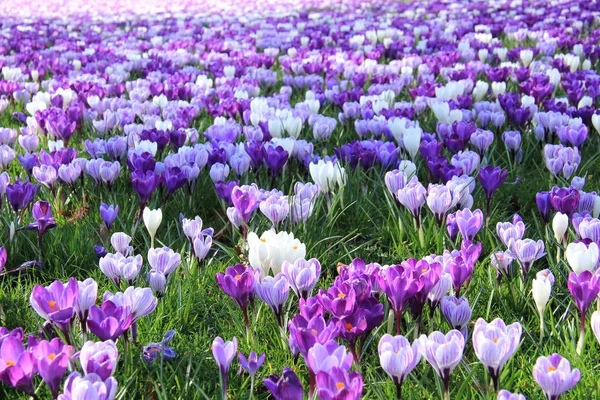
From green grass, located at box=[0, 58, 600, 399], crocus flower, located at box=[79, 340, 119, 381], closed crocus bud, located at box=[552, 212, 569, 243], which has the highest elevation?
crocus flower, located at box=[79, 340, 119, 381]

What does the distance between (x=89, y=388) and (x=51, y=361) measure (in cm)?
19

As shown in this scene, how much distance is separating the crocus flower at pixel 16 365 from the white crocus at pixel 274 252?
937mm

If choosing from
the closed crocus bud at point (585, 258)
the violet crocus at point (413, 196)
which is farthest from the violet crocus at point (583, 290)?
the violet crocus at point (413, 196)

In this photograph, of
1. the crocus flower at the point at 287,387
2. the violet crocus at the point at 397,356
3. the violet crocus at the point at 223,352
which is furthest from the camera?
the violet crocus at the point at 223,352

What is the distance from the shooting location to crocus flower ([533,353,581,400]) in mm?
1740

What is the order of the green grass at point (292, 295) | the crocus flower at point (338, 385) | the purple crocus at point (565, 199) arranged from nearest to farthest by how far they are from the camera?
1. the crocus flower at point (338, 385)
2. the green grass at point (292, 295)
3. the purple crocus at point (565, 199)

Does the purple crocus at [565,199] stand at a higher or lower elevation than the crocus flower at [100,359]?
lower

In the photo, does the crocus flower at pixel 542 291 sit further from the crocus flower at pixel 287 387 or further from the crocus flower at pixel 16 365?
the crocus flower at pixel 16 365

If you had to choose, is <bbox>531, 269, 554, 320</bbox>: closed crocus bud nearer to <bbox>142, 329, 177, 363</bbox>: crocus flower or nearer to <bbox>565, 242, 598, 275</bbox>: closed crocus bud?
<bbox>565, 242, 598, 275</bbox>: closed crocus bud

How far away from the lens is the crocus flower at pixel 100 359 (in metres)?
1.77

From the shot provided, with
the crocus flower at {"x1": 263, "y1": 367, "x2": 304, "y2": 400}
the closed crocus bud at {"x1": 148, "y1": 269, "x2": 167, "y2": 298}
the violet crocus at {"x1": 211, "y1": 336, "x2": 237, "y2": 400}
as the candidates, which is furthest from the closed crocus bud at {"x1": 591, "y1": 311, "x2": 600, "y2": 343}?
the closed crocus bud at {"x1": 148, "y1": 269, "x2": 167, "y2": 298}

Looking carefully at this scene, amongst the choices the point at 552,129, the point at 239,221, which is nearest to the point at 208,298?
the point at 239,221

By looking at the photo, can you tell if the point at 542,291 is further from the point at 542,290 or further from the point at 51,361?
the point at 51,361

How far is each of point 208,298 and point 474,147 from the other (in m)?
2.32
